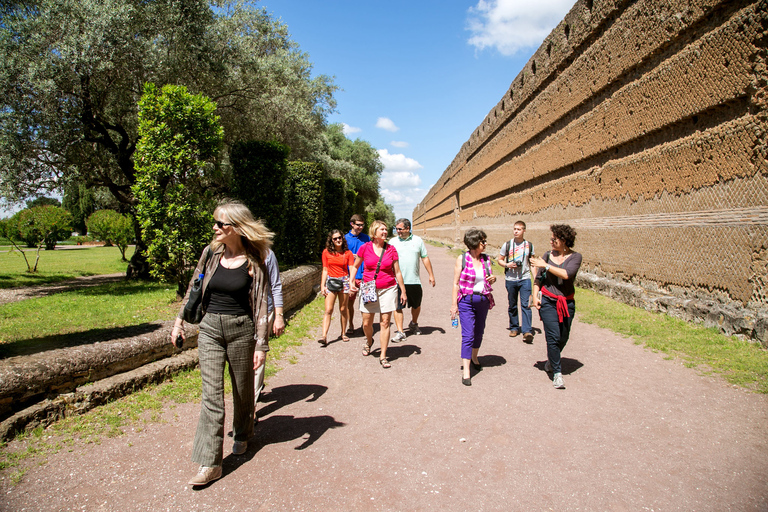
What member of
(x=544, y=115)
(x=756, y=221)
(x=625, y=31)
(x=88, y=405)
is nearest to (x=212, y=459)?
(x=88, y=405)

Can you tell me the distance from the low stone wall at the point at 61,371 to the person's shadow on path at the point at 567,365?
4370 millimetres

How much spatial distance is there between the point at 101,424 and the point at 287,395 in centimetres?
170

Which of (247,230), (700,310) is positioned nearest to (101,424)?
(247,230)

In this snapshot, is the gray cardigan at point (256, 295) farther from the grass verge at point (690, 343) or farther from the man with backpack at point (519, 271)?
the grass verge at point (690, 343)

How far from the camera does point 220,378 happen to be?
10.6 feet

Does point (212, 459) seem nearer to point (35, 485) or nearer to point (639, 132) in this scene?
point (35, 485)

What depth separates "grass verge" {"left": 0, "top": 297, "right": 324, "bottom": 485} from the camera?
3.30 m

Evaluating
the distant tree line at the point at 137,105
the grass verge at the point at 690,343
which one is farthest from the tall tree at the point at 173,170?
the grass verge at the point at 690,343

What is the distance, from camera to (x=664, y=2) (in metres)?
7.91

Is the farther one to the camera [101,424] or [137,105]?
[137,105]

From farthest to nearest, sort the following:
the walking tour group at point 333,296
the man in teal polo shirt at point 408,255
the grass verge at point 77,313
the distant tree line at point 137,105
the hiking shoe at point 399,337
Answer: the distant tree line at point 137,105 < the hiking shoe at point 399,337 < the man in teal polo shirt at point 408,255 < the grass verge at point 77,313 < the walking tour group at point 333,296

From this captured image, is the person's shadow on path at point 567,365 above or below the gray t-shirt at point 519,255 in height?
below

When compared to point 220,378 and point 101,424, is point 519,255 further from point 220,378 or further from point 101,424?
point 101,424

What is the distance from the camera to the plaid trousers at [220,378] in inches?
121
